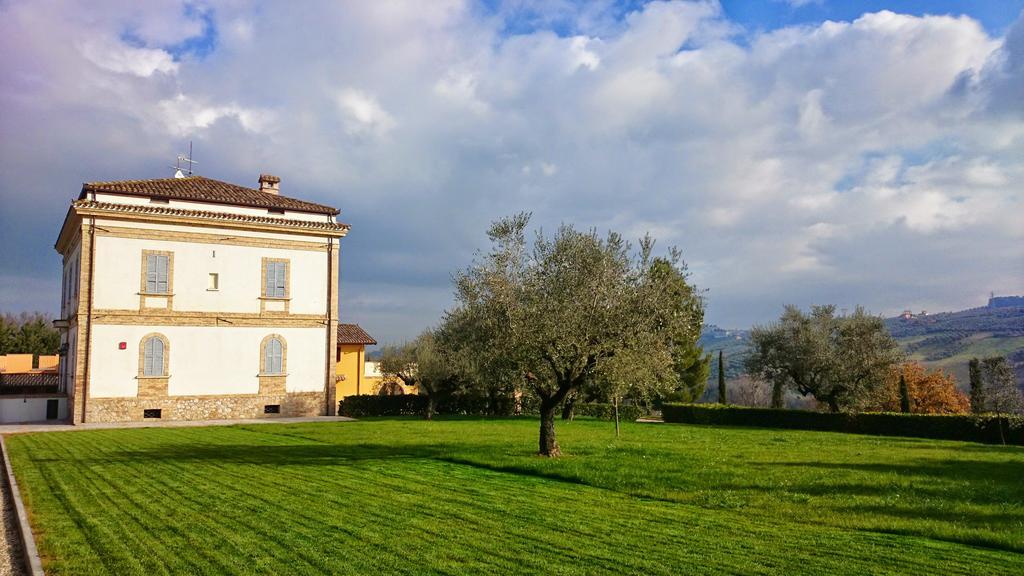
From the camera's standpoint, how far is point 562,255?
16906 millimetres

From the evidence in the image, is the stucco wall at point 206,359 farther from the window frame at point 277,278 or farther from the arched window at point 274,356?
the window frame at point 277,278

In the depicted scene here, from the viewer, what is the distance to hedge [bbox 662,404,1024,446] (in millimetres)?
28156

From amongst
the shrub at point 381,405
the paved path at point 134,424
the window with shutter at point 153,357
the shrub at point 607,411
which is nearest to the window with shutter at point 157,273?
the window with shutter at point 153,357

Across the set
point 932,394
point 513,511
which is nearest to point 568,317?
point 513,511

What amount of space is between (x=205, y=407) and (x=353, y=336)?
10893 mm

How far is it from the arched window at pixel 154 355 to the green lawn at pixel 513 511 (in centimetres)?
1269

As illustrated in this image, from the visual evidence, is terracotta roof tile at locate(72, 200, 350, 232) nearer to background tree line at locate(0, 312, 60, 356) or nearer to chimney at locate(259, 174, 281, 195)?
chimney at locate(259, 174, 281, 195)

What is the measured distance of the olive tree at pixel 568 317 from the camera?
16.3m

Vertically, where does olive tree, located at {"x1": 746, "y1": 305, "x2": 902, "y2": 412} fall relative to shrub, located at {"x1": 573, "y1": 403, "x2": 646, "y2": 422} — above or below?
above

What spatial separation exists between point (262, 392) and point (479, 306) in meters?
19.7

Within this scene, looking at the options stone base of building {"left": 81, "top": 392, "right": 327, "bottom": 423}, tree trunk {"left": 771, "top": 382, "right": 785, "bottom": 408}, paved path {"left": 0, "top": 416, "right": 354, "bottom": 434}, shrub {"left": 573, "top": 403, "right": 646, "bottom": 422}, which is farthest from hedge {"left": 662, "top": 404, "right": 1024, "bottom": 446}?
stone base of building {"left": 81, "top": 392, "right": 327, "bottom": 423}

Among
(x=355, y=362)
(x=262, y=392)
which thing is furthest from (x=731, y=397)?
(x=262, y=392)

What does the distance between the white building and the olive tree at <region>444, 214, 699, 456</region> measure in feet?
61.6

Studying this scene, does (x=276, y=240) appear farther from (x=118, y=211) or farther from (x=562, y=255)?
(x=562, y=255)
